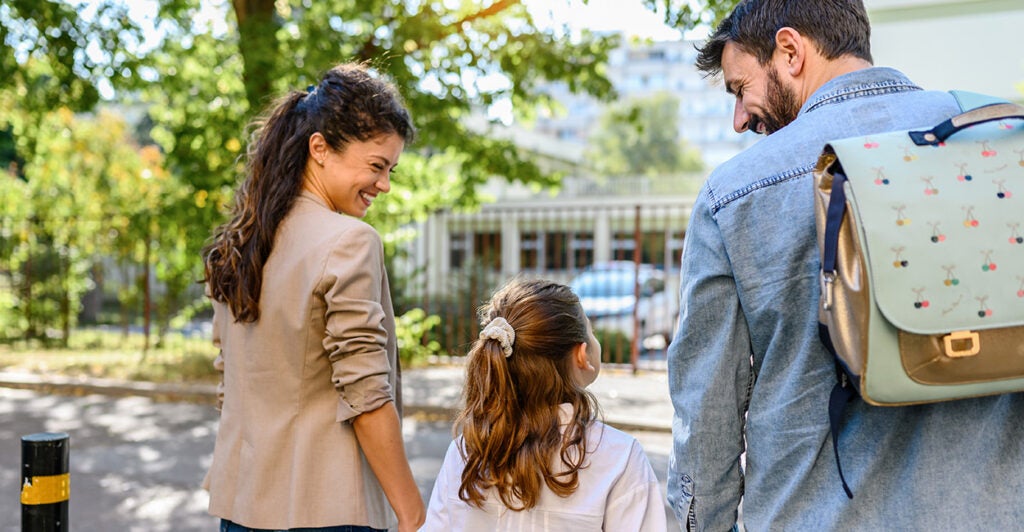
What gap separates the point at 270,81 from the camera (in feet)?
31.6

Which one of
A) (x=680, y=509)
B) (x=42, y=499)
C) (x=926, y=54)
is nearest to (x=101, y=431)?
(x=42, y=499)

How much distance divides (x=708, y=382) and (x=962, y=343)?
43 cm

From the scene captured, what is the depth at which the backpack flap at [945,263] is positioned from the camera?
132 centimetres

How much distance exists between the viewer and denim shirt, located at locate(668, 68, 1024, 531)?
1453 mm

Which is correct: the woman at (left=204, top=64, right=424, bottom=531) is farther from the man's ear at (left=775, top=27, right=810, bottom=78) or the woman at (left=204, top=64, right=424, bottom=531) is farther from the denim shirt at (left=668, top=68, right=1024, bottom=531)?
the man's ear at (left=775, top=27, right=810, bottom=78)

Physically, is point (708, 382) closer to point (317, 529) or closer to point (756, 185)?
point (756, 185)

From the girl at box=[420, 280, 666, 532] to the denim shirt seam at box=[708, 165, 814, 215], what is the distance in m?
0.65

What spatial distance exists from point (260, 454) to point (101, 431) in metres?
6.98

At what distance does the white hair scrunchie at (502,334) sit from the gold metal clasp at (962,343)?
1.04 m

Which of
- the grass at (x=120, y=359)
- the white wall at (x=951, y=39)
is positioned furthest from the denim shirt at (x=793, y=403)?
the white wall at (x=951, y=39)

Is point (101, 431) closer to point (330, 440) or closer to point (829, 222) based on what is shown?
point (330, 440)

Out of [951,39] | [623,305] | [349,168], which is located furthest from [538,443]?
[951,39]

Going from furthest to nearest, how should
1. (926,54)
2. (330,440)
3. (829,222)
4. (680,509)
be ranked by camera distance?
1. (926,54)
2. (330,440)
3. (680,509)
4. (829,222)

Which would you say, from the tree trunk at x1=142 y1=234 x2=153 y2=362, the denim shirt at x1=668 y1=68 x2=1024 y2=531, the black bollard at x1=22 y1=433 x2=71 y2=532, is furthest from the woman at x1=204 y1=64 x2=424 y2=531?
the tree trunk at x1=142 y1=234 x2=153 y2=362
